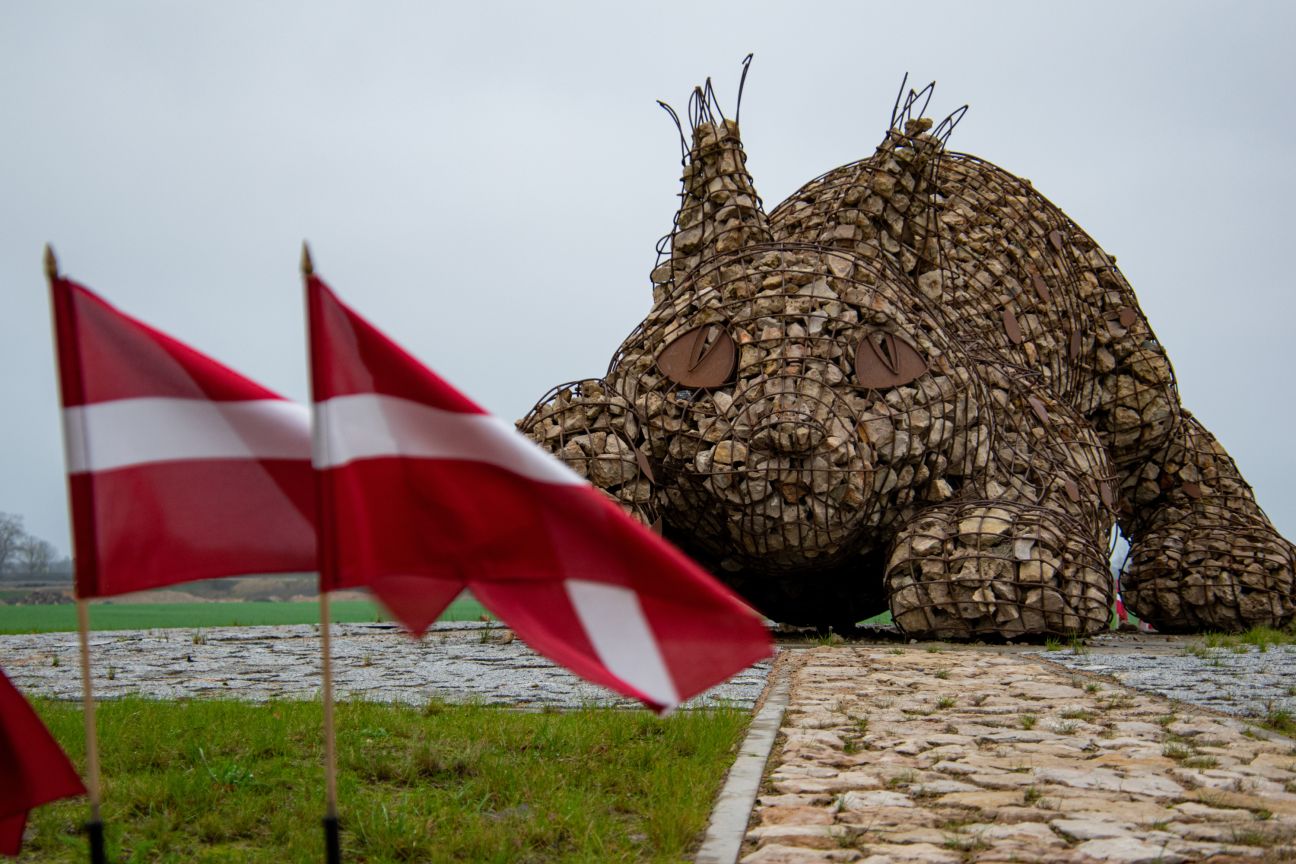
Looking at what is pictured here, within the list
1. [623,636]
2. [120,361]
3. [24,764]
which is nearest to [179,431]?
[120,361]

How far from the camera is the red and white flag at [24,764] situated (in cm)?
248

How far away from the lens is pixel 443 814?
3.18m

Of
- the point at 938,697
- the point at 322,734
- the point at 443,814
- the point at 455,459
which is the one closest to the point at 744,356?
the point at 938,697

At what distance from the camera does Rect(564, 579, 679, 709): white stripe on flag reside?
2.17 metres

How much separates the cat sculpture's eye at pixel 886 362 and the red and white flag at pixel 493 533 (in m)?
5.24

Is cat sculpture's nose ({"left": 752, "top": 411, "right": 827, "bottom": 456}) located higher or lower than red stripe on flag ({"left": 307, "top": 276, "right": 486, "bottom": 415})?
higher

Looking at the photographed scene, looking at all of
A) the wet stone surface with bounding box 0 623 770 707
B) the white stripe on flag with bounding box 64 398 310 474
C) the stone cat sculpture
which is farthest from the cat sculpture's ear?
the white stripe on flag with bounding box 64 398 310 474

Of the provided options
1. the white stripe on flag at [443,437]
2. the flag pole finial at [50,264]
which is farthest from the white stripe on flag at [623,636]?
the flag pole finial at [50,264]

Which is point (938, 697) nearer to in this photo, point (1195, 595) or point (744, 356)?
point (744, 356)

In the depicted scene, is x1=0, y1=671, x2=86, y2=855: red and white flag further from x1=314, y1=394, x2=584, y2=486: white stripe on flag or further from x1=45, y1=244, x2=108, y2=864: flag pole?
x1=314, y1=394, x2=584, y2=486: white stripe on flag

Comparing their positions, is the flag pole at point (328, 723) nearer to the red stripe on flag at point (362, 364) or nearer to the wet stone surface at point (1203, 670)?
the red stripe on flag at point (362, 364)

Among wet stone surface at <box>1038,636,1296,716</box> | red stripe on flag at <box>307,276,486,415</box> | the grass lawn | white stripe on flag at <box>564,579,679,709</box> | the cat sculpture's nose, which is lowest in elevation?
wet stone surface at <box>1038,636,1296,716</box>

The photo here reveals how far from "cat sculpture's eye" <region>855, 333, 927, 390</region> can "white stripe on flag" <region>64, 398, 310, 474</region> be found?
533cm

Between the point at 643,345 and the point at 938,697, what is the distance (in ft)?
11.3
